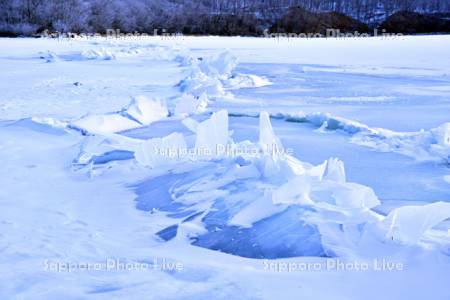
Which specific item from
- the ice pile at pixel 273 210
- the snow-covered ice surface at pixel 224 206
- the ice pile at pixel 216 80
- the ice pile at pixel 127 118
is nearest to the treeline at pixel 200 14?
the ice pile at pixel 216 80

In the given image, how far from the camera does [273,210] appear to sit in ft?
6.98

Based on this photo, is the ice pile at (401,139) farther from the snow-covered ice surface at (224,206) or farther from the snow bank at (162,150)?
the snow bank at (162,150)

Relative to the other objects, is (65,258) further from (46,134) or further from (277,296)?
(46,134)

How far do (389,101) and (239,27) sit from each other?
30.9 metres

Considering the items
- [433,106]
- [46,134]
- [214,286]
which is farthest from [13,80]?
[214,286]

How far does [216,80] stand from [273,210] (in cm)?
555

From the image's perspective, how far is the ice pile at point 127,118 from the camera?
13.7 feet

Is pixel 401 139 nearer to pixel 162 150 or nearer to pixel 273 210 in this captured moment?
pixel 162 150

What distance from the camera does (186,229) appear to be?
2.14 metres

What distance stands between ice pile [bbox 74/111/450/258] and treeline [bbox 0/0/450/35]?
1011 inches

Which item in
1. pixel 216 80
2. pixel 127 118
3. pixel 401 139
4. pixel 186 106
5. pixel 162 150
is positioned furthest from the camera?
pixel 216 80

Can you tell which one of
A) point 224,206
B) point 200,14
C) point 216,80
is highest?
point 200,14

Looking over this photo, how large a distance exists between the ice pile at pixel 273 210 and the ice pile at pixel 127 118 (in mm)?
1532

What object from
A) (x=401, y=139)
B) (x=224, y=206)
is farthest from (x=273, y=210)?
(x=401, y=139)
